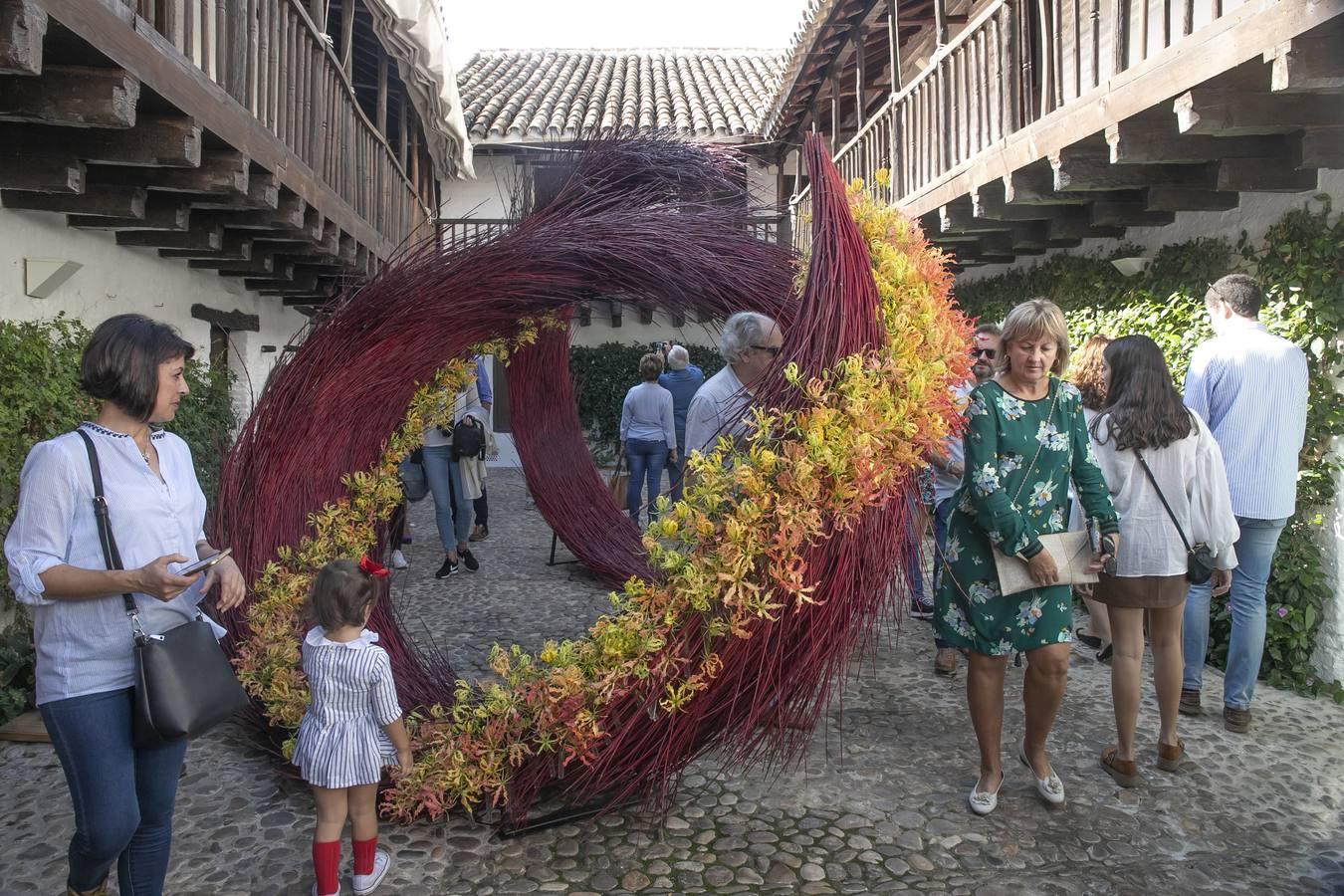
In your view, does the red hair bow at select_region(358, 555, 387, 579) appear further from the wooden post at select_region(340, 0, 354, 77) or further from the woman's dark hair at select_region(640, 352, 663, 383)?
the wooden post at select_region(340, 0, 354, 77)

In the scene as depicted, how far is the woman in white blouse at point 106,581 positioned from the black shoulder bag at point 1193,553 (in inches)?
123

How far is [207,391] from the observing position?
6.63 m

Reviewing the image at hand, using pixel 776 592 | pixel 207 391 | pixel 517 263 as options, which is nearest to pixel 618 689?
pixel 776 592

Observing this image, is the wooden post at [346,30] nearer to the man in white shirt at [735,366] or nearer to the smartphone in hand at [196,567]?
the man in white shirt at [735,366]

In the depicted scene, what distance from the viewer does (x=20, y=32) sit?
258cm

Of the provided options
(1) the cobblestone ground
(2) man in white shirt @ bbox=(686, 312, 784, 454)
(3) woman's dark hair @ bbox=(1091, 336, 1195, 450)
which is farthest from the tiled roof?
(1) the cobblestone ground

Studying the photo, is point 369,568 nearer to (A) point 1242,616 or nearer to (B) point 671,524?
(B) point 671,524

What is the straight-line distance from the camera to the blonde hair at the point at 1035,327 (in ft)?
9.77

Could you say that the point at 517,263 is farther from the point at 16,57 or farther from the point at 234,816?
the point at 234,816

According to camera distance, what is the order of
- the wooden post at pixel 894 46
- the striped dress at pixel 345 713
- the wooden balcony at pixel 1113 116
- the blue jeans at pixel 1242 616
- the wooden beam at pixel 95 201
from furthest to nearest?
the wooden post at pixel 894 46 → the wooden beam at pixel 95 201 → the blue jeans at pixel 1242 616 → the wooden balcony at pixel 1113 116 → the striped dress at pixel 345 713

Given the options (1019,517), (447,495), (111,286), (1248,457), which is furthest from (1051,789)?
(111,286)

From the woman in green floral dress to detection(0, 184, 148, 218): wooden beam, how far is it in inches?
154

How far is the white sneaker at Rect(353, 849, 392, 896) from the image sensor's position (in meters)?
2.65

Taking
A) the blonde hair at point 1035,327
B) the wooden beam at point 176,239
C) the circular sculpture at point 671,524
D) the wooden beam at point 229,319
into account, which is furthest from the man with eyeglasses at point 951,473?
the wooden beam at point 229,319
